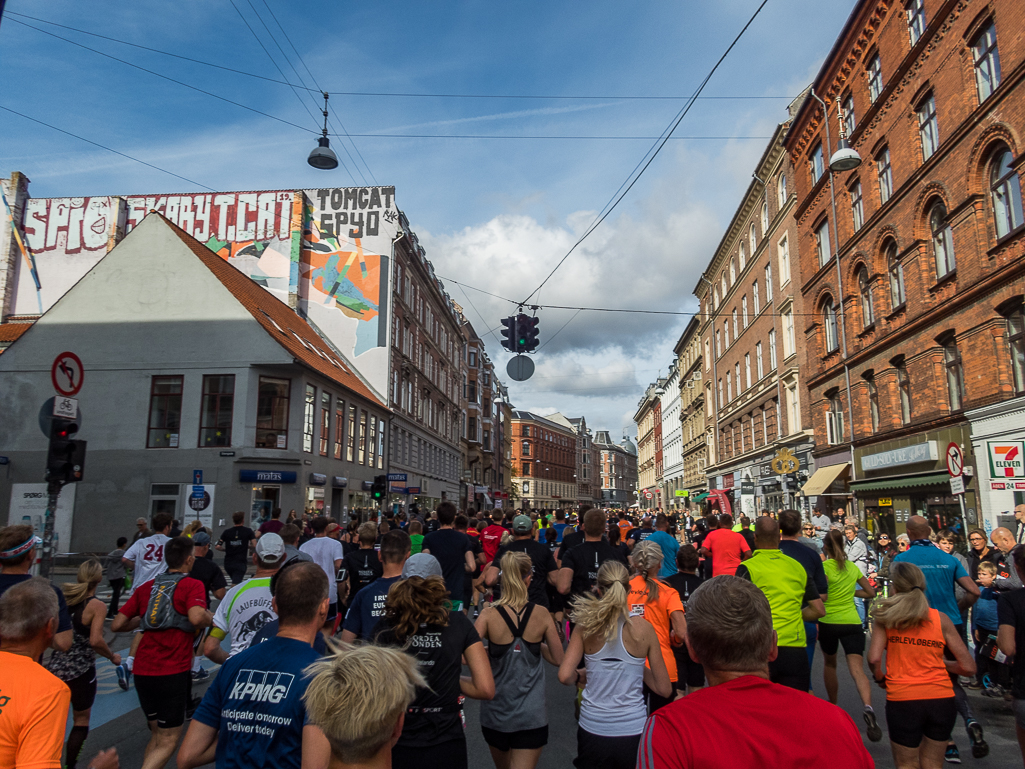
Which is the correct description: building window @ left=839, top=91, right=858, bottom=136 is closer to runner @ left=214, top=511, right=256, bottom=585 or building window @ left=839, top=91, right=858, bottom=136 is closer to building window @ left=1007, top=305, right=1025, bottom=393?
building window @ left=1007, top=305, right=1025, bottom=393

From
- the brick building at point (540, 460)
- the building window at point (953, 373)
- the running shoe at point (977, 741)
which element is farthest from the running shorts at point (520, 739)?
the brick building at point (540, 460)

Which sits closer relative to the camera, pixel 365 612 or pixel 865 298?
pixel 365 612

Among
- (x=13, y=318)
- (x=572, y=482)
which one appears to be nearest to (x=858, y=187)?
Result: (x=13, y=318)

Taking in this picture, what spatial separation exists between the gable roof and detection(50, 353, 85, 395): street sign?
15.5 metres

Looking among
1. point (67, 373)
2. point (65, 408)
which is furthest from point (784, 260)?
point (65, 408)

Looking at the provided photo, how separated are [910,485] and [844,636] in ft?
48.2

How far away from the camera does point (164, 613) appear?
5270 millimetres

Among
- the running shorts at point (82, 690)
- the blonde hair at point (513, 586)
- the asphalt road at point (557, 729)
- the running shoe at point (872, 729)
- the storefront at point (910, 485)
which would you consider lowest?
the asphalt road at point (557, 729)

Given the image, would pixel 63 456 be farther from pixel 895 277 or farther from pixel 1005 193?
pixel 895 277

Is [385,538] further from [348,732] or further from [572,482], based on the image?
[572,482]

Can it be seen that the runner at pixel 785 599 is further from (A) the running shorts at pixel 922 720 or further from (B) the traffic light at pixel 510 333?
(B) the traffic light at pixel 510 333

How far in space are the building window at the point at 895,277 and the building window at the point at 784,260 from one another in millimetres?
9303

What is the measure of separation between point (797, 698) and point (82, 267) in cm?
4043

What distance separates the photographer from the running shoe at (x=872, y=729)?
19.9 ft
